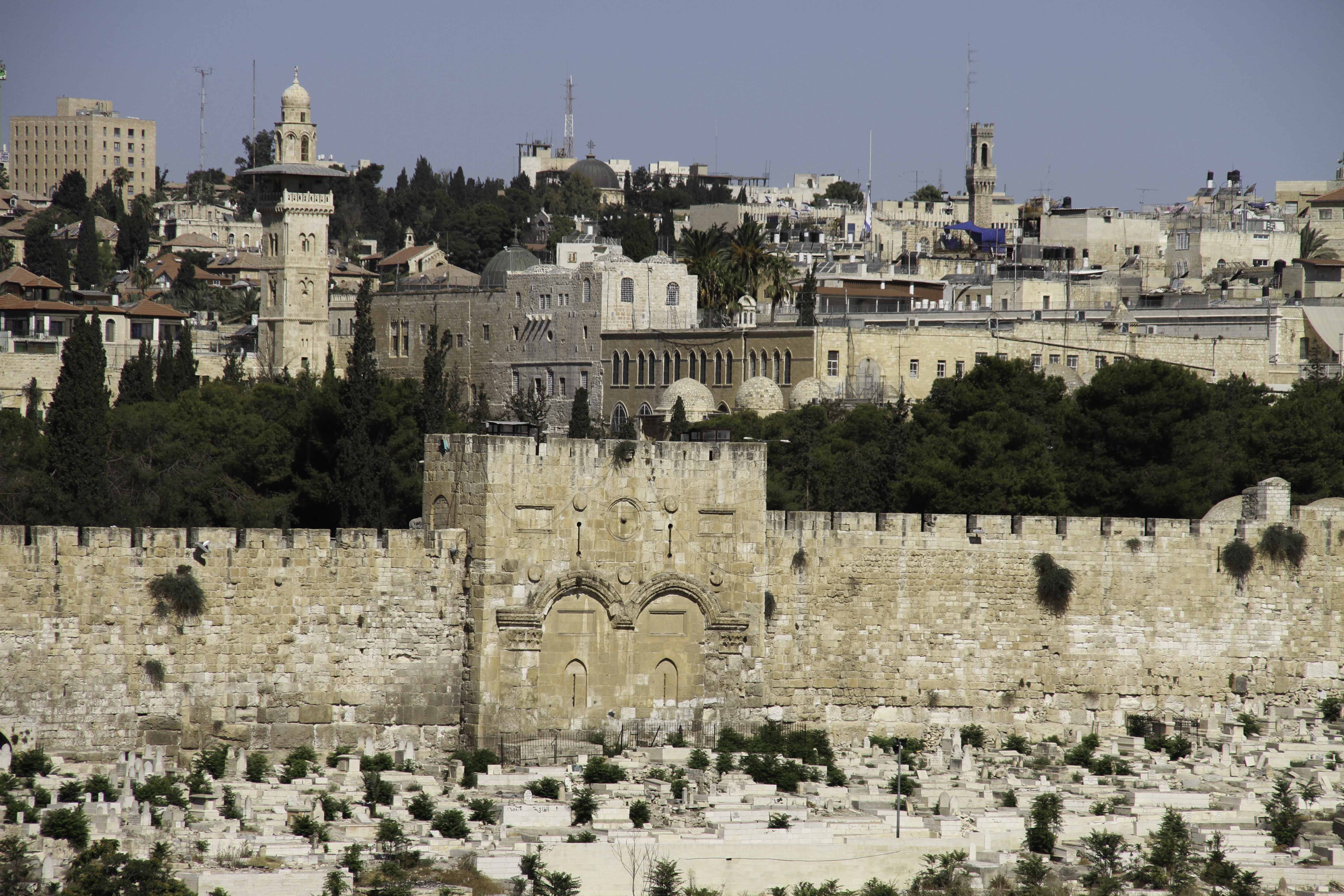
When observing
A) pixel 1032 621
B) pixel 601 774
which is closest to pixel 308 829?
pixel 601 774

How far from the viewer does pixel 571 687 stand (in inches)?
1122

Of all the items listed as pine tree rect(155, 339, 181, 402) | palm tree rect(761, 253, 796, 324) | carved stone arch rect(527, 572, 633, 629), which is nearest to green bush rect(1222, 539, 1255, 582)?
carved stone arch rect(527, 572, 633, 629)

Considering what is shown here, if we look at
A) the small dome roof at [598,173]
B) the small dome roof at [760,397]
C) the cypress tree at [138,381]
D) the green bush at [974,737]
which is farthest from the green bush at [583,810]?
the small dome roof at [598,173]

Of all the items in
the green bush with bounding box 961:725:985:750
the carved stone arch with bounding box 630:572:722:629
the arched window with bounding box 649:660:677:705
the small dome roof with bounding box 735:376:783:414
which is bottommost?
the green bush with bounding box 961:725:985:750

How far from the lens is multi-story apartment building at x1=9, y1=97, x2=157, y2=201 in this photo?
167m

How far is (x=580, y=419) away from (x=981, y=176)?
72.3 metres

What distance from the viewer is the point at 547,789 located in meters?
26.2

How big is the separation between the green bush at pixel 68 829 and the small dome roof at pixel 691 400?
3992 centimetres

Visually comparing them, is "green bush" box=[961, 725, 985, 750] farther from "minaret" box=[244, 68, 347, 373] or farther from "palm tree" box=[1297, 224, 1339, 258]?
"palm tree" box=[1297, 224, 1339, 258]

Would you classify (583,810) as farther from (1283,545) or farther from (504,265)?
(504,265)

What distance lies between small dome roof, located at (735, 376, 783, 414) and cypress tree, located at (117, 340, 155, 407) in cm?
1645

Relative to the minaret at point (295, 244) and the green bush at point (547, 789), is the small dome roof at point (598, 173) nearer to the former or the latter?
the minaret at point (295, 244)

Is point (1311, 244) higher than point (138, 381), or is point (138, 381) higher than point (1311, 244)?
point (1311, 244)

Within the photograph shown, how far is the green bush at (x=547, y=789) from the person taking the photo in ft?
85.7
